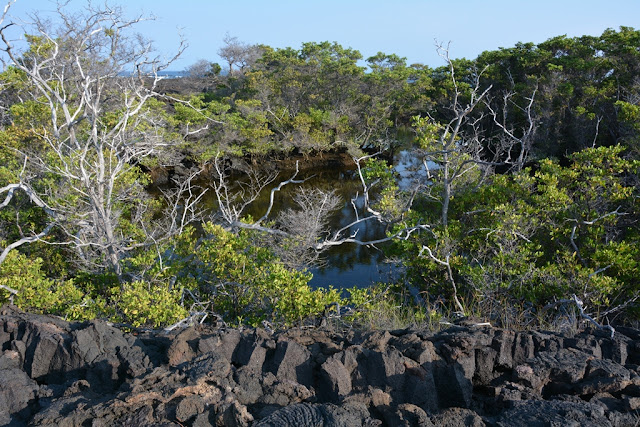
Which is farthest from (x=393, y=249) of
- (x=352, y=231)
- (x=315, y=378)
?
(x=352, y=231)

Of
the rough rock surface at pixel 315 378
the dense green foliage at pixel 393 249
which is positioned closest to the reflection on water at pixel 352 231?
the dense green foliage at pixel 393 249

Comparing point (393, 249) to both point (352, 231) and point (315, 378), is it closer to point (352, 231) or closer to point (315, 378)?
point (315, 378)

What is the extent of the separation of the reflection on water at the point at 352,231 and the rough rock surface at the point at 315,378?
5.92 meters

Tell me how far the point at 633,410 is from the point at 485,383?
1041 mm

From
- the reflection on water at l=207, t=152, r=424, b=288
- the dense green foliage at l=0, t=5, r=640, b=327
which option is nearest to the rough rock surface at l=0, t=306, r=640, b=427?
the dense green foliage at l=0, t=5, r=640, b=327

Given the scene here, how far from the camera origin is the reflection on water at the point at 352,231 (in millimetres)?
13789

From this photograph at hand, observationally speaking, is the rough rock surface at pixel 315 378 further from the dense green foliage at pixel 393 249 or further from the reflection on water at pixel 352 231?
the reflection on water at pixel 352 231

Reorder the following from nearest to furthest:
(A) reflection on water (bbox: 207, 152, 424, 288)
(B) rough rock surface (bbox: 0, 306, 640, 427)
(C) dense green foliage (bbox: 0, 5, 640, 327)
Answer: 1. (B) rough rock surface (bbox: 0, 306, 640, 427)
2. (C) dense green foliage (bbox: 0, 5, 640, 327)
3. (A) reflection on water (bbox: 207, 152, 424, 288)

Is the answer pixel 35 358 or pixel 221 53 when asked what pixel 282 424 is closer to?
pixel 35 358

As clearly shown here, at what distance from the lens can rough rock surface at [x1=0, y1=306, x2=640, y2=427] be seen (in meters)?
3.07

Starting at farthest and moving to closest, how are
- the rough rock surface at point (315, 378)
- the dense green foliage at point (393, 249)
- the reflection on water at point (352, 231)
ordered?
the reflection on water at point (352, 231), the dense green foliage at point (393, 249), the rough rock surface at point (315, 378)

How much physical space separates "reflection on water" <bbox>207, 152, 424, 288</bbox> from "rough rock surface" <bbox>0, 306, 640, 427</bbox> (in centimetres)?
592

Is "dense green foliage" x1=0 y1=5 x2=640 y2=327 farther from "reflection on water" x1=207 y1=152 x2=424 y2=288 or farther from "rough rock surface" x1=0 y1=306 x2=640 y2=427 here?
"rough rock surface" x1=0 y1=306 x2=640 y2=427

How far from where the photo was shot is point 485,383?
3.97m
